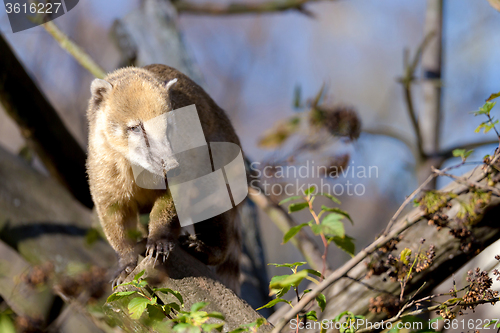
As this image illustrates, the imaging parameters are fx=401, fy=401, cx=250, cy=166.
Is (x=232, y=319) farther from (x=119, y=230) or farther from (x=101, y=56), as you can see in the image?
(x=101, y=56)

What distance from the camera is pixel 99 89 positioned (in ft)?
9.00

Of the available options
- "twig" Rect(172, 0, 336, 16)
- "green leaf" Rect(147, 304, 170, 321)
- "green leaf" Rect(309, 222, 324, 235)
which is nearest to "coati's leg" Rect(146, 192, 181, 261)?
"green leaf" Rect(147, 304, 170, 321)

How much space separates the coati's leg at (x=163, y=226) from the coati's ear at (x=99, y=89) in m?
0.80

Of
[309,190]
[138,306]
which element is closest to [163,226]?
[138,306]

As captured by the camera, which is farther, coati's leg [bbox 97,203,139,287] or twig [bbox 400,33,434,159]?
twig [bbox 400,33,434,159]

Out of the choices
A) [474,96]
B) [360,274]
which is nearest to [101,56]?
[474,96]

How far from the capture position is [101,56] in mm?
10445

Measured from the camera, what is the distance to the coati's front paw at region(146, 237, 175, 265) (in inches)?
93.2

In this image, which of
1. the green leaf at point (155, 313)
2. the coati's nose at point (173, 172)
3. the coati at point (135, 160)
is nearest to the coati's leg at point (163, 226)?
the coati at point (135, 160)

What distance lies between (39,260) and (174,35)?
3.32 meters

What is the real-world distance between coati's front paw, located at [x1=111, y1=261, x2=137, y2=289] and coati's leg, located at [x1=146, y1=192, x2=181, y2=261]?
223mm

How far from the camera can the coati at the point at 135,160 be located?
2559 millimetres

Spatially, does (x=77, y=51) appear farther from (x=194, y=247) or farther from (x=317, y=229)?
(x=317, y=229)

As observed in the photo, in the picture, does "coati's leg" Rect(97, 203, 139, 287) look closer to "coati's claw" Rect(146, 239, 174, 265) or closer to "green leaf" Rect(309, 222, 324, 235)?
"coati's claw" Rect(146, 239, 174, 265)
